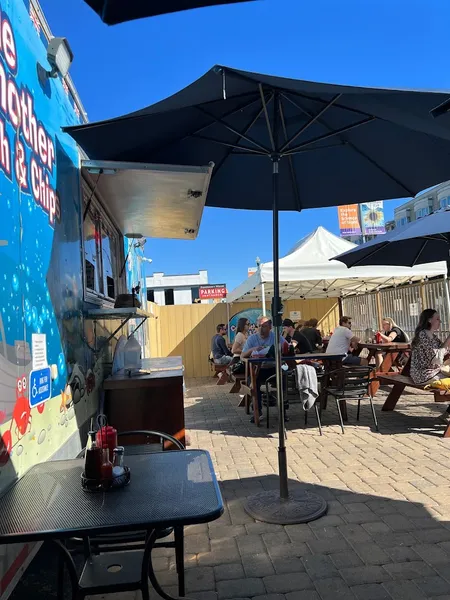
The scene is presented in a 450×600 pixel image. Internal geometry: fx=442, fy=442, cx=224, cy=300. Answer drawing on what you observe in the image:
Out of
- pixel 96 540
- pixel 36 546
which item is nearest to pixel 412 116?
pixel 96 540

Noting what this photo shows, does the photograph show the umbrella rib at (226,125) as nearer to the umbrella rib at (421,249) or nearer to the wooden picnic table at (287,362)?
the wooden picnic table at (287,362)

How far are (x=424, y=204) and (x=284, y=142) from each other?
1687 inches

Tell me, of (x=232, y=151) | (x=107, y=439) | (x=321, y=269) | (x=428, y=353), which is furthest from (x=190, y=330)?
(x=107, y=439)

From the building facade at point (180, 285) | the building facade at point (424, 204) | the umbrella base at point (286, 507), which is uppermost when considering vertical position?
the building facade at point (424, 204)

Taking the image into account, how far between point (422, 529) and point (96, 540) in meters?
1.98

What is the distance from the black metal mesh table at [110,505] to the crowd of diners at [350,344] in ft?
12.6

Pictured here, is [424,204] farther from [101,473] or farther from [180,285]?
[101,473]

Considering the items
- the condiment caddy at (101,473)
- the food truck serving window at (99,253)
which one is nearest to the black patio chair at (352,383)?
the food truck serving window at (99,253)

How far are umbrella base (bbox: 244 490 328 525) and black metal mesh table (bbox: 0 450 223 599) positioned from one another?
Result: 115cm

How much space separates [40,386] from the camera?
222cm

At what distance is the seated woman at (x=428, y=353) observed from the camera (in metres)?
5.32

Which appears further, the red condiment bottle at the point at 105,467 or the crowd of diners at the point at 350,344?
the crowd of diners at the point at 350,344

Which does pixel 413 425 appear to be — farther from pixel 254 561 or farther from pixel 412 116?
pixel 412 116

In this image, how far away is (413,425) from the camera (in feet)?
17.7
